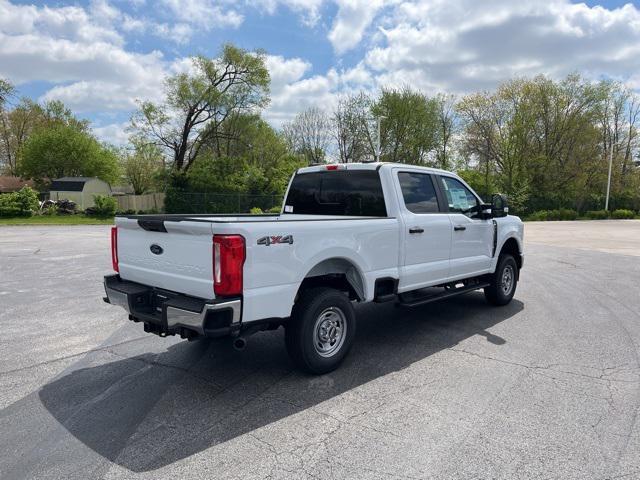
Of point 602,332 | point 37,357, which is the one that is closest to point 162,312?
point 37,357

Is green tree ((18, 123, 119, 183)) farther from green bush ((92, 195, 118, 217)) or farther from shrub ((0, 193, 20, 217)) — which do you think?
green bush ((92, 195, 118, 217))

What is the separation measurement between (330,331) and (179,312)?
154 centimetres

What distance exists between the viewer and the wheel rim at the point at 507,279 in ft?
24.0

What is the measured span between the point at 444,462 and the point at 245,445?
1.36 m

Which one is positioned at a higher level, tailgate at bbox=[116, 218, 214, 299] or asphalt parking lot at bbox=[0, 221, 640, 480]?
tailgate at bbox=[116, 218, 214, 299]

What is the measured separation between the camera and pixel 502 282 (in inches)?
286

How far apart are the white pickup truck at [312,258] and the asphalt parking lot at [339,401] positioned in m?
0.57

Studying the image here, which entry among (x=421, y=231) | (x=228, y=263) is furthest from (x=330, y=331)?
(x=421, y=231)

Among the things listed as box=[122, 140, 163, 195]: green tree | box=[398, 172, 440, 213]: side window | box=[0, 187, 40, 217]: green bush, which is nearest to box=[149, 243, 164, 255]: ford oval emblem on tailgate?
box=[398, 172, 440, 213]: side window

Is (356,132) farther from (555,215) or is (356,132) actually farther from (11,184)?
(11,184)

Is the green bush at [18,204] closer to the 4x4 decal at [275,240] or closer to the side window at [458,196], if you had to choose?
the side window at [458,196]

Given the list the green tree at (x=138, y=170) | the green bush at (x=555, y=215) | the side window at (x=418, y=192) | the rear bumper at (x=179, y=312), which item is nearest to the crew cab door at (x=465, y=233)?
the side window at (x=418, y=192)

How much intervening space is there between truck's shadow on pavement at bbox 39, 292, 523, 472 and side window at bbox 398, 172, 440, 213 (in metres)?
1.63

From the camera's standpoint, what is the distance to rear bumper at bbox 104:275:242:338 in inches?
138
